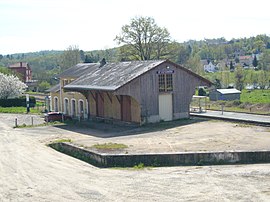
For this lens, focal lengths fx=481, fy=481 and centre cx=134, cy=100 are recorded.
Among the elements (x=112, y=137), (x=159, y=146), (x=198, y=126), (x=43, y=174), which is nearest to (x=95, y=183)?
(x=43, y=174)

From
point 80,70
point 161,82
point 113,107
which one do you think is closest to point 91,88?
point 113,107

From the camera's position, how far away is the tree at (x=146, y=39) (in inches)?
2149

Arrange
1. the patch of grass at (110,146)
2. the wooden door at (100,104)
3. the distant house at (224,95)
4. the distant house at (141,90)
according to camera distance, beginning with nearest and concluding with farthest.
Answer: the patch of grass at (110,146) < the distant house at (141,90) < the wooden door at (100,104) < the distant house at (224,95)

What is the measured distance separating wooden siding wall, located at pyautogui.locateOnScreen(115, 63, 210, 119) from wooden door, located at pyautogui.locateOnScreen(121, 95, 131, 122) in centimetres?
138

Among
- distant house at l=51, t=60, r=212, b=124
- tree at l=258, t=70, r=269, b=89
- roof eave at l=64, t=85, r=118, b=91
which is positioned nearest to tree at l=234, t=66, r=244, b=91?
tree at l=258, t=70, r=269, b=89

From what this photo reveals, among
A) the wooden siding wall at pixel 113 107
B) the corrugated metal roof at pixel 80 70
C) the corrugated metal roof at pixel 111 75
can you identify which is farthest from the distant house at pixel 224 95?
the wooden siding wall at pixel 113 107

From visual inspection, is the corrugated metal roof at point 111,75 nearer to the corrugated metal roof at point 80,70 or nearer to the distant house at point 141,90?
the distant house at point 141,90

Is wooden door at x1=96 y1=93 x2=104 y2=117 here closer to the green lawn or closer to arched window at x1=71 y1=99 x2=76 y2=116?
arched window at x1=71 y1=99 x2=76 y2=116

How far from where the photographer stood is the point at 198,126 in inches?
1112

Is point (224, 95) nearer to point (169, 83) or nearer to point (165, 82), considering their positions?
point (169, 83)

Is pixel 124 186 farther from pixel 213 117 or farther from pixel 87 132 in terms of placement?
pixel 213 117

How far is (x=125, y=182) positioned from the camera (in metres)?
16.5

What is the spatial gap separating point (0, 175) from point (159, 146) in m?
7.17

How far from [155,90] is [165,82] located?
977 millimetres
